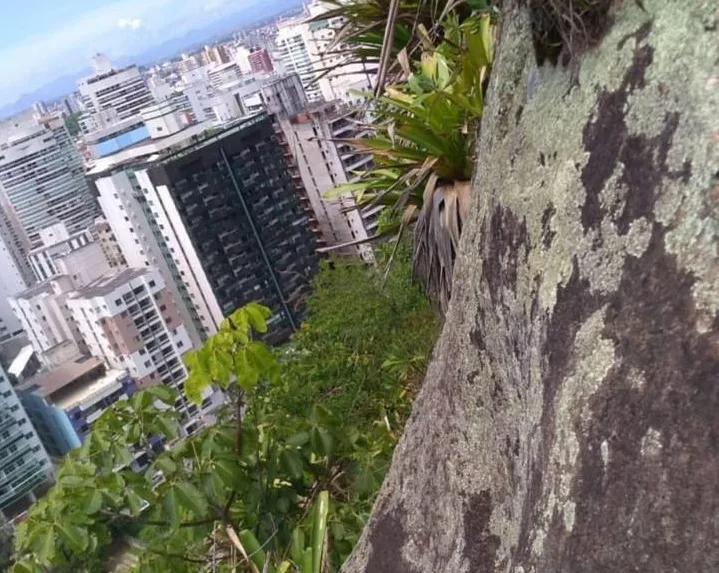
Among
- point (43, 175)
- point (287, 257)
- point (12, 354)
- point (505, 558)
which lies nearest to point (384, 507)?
point (505, 558)

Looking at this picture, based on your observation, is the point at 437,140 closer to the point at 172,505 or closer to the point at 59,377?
the point at 172,505

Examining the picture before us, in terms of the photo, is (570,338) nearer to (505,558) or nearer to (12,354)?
(505,558)

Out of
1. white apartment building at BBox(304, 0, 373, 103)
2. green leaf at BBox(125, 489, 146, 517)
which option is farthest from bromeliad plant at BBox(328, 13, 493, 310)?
green leaf at BBox(125, 489, 146, 517)

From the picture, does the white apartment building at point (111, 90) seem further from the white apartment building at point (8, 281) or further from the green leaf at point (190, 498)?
the green leaf at point (190, 498)

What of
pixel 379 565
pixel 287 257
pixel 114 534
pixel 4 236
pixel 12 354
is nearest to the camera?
pixel 379 565

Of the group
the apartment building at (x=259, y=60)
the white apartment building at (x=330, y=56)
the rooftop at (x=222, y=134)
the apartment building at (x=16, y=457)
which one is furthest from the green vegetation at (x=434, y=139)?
the apartment building at (x=259, y=60)

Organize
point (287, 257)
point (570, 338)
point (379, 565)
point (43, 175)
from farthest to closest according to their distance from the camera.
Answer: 1. point (43, 175)
2. point (287, 257)
3. point (379, 565)
4. point (570, 338)

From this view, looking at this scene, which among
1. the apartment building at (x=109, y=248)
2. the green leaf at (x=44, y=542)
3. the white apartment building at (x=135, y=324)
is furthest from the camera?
the apartment building at (x=109, y=248)
